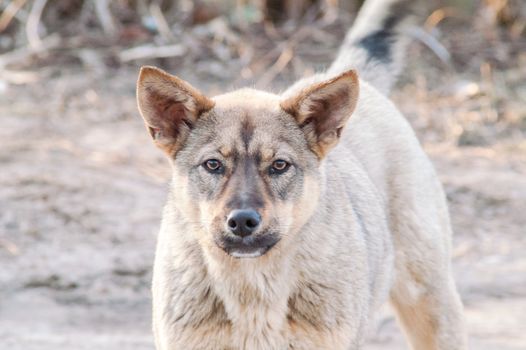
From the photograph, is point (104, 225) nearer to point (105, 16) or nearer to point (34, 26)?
point (34, 26)

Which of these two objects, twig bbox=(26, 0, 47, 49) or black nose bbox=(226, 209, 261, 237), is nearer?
black nose bbox=(226, 209, 261, 237)

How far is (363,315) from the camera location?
4.81 meters

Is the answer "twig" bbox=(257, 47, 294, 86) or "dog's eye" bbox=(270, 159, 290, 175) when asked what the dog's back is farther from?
"twig" bbox=(257, 47, 294, 86)

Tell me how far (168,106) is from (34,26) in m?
7.45

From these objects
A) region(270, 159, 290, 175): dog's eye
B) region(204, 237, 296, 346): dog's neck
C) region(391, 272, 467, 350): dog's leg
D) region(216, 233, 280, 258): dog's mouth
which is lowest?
region(391, 272, 467, 350): dog's leg

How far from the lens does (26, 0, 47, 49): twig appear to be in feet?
37.7

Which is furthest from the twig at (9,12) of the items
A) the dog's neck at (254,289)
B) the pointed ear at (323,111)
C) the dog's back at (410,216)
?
the dog's neck at (254,289)

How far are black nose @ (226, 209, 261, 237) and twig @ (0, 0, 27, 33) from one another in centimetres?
835

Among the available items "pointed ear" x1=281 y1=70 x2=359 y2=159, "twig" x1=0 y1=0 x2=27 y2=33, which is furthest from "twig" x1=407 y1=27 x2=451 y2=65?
"pointed ear" x1=281 y1=70 x2=359 y2=159

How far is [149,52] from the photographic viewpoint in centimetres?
1139

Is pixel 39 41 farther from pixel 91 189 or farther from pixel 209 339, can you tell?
pixel 209 339

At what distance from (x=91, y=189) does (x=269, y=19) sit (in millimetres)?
4554

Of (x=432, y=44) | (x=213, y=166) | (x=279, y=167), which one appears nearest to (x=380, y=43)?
(x=279, y=167)

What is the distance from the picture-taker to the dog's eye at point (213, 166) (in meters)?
4.54
